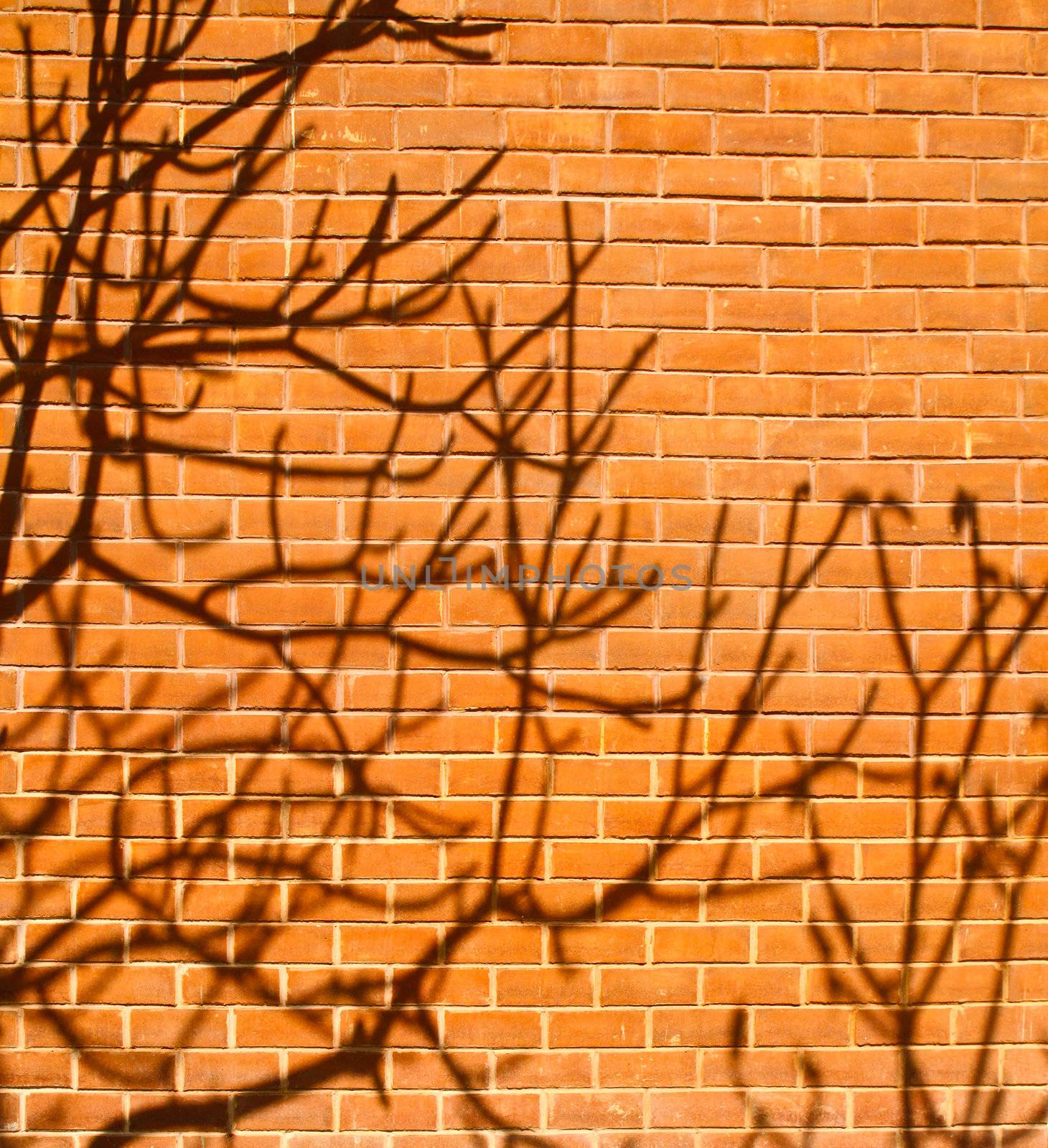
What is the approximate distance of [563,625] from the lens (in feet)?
6.55

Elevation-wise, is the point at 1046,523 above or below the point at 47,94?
below

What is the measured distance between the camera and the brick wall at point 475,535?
198 cm

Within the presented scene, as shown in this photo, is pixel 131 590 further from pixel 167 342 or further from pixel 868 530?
pixel 868 530

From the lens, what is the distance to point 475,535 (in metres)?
1.99

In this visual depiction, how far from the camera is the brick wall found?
6.51 feet


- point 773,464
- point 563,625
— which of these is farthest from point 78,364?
point 773,464

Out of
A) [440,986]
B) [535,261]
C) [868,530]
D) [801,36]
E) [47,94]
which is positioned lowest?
[440,986]

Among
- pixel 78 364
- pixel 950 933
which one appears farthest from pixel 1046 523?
pixel 78 364

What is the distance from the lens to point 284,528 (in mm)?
1985

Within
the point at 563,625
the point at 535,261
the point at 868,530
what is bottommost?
the point at 563,625

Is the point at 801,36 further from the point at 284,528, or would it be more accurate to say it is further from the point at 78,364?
the point at 78,364

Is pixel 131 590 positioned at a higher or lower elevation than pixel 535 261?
lower

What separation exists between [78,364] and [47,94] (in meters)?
0.57

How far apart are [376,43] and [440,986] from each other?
198cm
